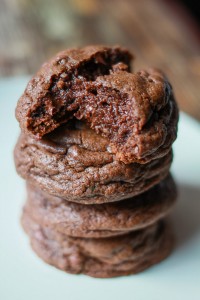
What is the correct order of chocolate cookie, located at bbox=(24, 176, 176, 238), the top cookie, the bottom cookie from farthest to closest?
the bottom cookie, chocolate cookie, located at bbox=(24, 176, 176, 238), the top cookie

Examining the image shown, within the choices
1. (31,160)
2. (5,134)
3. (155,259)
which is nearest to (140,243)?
(155,259)

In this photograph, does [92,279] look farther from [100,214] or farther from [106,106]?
[106,106]

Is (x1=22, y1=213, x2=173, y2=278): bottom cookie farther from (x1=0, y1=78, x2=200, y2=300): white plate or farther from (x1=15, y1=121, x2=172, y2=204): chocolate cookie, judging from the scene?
(x1=15, y1=121, x2=172, y2=204): chocolate cookie

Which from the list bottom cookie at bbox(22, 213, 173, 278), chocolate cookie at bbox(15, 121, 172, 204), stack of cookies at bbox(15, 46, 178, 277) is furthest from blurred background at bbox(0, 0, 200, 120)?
chocolate cookie at bbox(15, 121, 172, 204)

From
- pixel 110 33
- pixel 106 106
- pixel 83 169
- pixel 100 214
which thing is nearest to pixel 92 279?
pixel 100 214

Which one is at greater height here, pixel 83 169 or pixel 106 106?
pixel 106 106

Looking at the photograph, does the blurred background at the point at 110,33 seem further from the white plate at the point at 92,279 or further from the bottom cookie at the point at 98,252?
the bottom cookie at the point at 98,252
